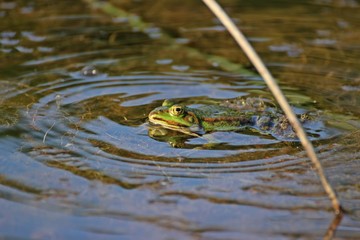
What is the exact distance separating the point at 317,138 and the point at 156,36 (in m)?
3.17

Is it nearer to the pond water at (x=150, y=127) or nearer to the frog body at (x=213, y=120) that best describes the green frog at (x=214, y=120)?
the frog body at (x=213, y=120)

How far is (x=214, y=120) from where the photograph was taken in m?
5.25

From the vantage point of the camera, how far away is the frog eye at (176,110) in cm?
514

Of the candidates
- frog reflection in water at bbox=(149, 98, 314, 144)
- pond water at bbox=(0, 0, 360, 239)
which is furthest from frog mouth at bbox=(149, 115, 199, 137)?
pond water at bbox=(0, 0, 360, 239)

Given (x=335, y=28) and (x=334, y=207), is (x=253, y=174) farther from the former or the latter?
(x=335, y=28)

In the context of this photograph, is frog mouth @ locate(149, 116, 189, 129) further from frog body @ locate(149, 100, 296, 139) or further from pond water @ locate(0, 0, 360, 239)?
pond water @ locate(0, 0, 360, 239)

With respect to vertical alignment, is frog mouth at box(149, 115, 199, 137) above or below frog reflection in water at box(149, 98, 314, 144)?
below

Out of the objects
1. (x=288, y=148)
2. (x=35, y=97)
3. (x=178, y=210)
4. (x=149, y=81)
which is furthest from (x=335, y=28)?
(x=178, y=210)

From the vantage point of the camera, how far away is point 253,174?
432 centimetres

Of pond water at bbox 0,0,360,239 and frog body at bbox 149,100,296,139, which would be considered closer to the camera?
pond water at bbox 0,0,360,239

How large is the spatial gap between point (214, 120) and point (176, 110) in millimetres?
359

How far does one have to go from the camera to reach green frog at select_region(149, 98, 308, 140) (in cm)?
518

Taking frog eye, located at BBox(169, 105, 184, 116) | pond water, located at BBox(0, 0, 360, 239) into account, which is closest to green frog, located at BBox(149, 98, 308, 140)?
frog eye, located at BBox(169, 105, 184, 116)

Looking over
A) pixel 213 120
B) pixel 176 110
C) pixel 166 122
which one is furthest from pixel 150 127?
pixel 213 120
